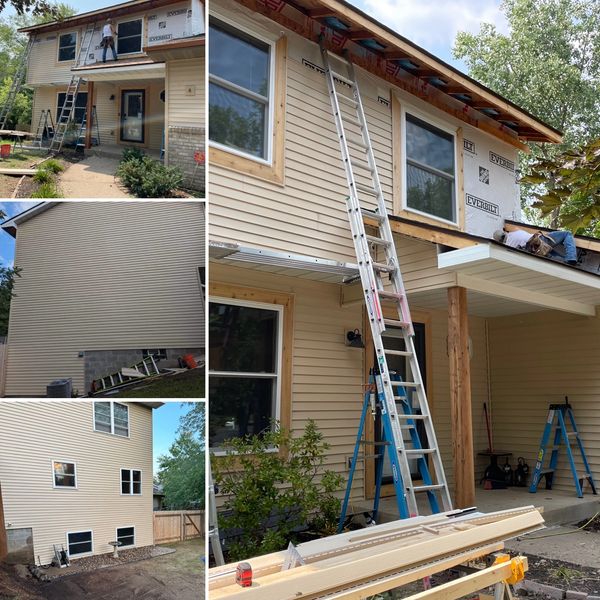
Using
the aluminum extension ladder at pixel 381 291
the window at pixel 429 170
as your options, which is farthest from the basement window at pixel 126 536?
the window at pixel 429 170

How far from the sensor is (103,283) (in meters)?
1.64

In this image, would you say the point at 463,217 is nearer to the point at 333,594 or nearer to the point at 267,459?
the point at 267,459

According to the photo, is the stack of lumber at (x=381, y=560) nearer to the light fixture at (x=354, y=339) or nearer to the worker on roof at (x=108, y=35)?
the worker on roof at (x=108, y=35)

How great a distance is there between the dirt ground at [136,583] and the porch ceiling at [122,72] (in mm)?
1395

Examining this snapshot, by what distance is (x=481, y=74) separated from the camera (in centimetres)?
1934

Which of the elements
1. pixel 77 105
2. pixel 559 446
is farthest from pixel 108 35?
pixel 559 446

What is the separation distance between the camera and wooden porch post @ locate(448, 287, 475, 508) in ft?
18.0

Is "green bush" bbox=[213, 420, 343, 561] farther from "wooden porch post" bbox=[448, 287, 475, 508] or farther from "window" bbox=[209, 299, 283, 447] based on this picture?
"wooden porch post" bbox=[448, 287, 475, 508]

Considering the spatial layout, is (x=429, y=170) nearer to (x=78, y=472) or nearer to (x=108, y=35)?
(x=108, y=35)

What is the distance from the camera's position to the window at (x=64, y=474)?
5.26ft

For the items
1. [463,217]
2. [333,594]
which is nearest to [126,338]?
[333,594]

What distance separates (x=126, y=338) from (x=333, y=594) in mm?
1639

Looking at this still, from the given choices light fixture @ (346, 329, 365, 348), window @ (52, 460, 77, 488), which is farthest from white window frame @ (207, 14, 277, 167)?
window @ (52, 460, 77, 488)

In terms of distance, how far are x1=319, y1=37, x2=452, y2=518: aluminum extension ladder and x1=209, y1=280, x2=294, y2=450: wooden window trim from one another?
0.95m
